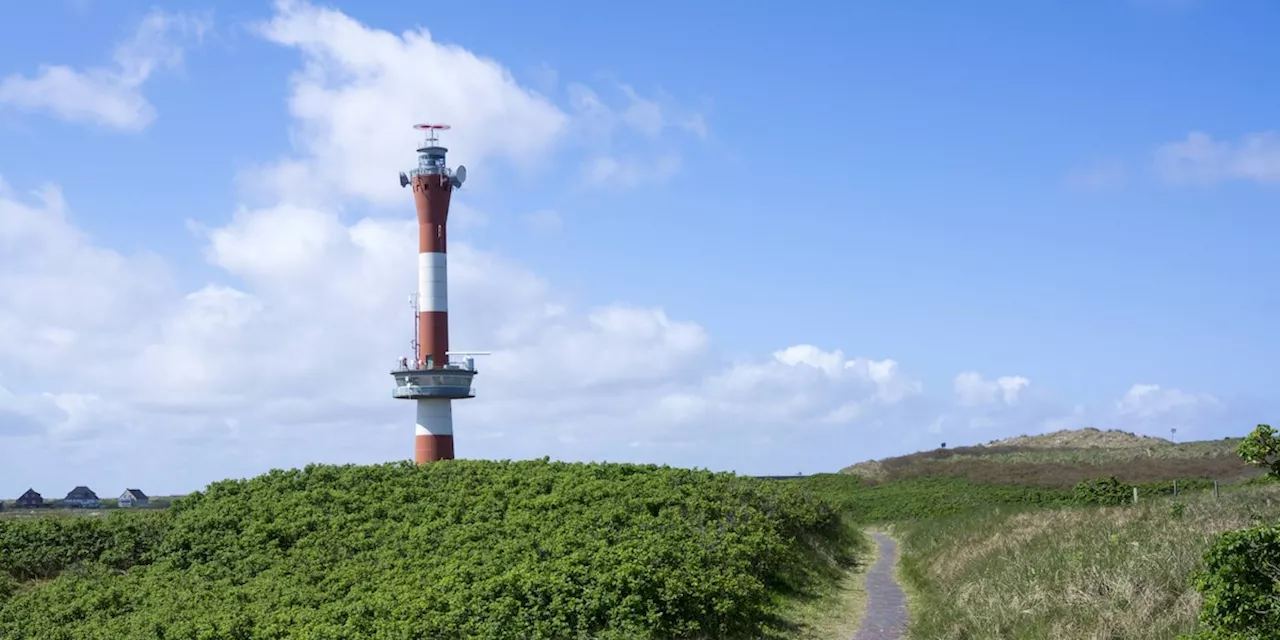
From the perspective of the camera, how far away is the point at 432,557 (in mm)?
17891

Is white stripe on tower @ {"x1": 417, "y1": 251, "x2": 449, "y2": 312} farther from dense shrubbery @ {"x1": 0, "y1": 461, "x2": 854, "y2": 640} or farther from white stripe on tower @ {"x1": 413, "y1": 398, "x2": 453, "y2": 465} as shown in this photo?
dense shrubbery @ {"x1": 0, "y1": 461, "x2": 854, "y2": 640}

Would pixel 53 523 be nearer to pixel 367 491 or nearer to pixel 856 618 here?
pixel 367 491

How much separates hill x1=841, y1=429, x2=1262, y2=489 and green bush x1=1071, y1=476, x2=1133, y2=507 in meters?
7.39

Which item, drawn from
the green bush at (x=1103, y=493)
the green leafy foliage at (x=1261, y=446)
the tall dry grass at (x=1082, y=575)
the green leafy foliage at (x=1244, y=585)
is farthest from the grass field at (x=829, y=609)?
the green bush at (x=1103, y=493)

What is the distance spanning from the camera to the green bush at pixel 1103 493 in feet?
119

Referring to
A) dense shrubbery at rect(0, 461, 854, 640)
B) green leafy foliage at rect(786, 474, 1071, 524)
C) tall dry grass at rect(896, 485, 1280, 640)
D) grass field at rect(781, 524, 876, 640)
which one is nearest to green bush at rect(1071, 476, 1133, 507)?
green leafy foliage at rect(786, 474, 1071, 524)

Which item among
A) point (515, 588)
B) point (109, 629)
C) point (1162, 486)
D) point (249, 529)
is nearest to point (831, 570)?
point (515, 588)

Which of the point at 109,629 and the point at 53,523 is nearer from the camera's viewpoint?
the point at 109,629

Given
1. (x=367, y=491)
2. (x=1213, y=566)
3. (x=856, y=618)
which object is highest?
(x=367, y=491)

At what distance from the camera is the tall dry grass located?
41.5 ft

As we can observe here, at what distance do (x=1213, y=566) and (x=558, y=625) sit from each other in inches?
320

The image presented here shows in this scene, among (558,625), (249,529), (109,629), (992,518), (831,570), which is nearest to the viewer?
(558,625)

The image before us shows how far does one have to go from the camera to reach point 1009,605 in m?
14.4

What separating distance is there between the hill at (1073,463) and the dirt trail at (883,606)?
24.7 metres
